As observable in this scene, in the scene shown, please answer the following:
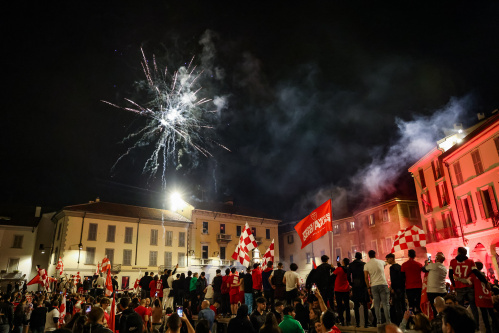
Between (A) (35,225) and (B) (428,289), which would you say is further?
(A) (35,225)

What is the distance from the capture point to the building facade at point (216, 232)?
46031mm

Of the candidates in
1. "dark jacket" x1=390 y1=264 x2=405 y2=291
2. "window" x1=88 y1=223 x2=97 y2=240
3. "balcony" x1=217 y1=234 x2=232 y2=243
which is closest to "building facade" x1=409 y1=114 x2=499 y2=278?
"dark jacket" x1=390 y1=264 x2=405 y2=291

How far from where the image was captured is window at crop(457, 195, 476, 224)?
25641 mm

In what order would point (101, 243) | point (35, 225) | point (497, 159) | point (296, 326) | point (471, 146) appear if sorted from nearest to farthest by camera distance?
1. point (296, 326)
2. point (497, 159)
3. point (471, 146)
4. point (101, 243)
5. point (35, 225)

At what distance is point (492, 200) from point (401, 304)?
1865 centimetres

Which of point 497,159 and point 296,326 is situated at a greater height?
point 497,159

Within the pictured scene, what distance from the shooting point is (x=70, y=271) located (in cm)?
3681

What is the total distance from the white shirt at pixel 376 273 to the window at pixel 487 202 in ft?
62.8

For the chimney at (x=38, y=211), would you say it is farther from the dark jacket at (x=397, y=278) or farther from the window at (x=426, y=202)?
the dark jacket at (x=397, y=278)

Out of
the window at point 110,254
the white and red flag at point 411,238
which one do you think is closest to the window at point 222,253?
the window at point 110,254

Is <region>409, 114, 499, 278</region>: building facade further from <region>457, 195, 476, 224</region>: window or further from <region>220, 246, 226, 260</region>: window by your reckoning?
<region>220, 246, 226, 260</region>: window

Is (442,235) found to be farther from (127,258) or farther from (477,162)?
(127,258)

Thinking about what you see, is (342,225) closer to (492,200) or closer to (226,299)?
(492,200)

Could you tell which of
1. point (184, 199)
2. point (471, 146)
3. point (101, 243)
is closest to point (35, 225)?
point (101, 243)
